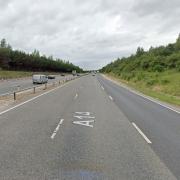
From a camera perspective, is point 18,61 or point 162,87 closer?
point 162,87

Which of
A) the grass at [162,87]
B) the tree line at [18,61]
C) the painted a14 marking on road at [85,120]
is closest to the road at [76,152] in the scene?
the painted a14 marking on road at [85,120]

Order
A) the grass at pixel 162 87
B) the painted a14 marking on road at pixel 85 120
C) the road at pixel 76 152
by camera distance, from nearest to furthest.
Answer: the road at pixel 76 152
the painted a14 marking on road at pixel 85 120
the grass at pixel 162 87

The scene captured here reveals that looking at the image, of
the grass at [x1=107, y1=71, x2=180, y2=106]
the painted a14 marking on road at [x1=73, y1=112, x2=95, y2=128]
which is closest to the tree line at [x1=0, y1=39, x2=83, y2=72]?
the grass at [x1=107, y1=71, x2=180, y2=106]

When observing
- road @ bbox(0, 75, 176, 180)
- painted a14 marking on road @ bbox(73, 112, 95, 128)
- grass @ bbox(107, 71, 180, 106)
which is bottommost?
grass @ bbox(107, 71, 180, 106)

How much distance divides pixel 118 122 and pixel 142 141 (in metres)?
3.34

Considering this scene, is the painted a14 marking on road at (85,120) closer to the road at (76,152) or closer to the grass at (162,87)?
the road at (76,152)

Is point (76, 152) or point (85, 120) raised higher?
point (76, 152)

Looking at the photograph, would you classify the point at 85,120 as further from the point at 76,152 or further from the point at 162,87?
the point at 162,87

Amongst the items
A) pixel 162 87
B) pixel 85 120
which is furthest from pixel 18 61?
pixel 85 120

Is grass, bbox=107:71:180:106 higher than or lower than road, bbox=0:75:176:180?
lower

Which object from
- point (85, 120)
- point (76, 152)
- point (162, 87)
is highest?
point (76, 152)

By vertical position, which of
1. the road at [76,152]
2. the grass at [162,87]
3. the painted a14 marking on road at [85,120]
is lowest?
the grass at [162,87]

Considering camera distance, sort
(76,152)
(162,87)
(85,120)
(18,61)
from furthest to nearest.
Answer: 1. (18,61)
2. (162,87)
3. (85,120)
4. (76,152)

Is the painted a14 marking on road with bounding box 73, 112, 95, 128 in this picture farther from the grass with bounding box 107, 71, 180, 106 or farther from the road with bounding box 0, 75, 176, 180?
the grass with bounding box 107, 71, 180, 106
